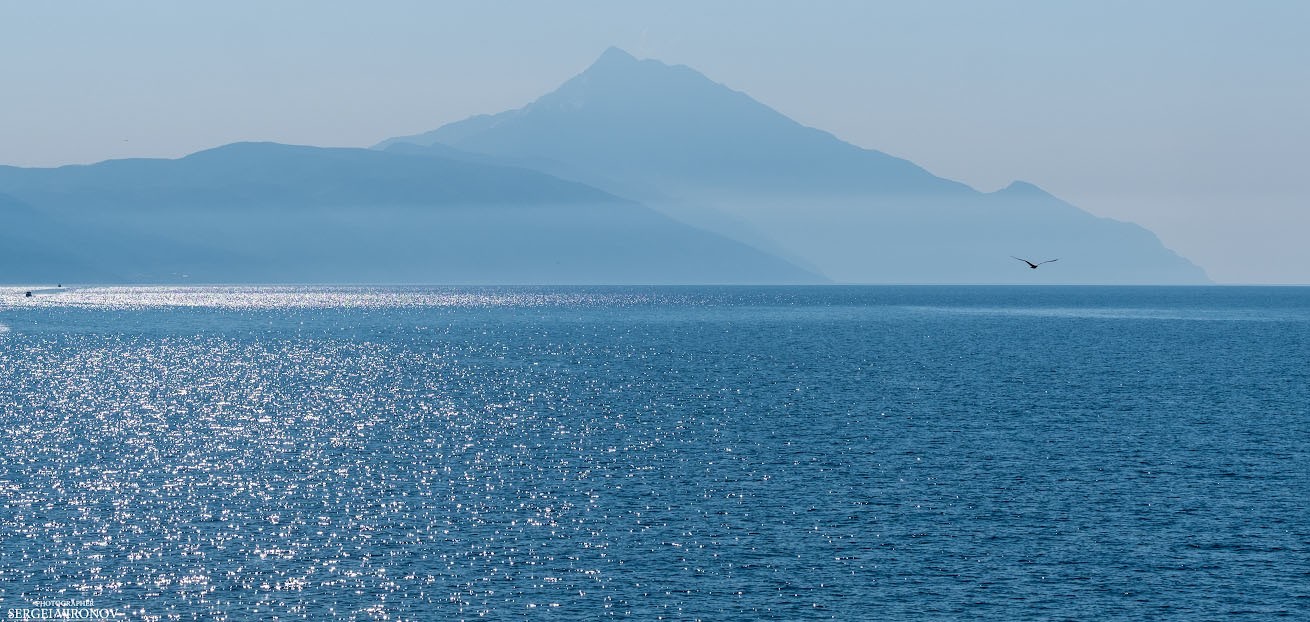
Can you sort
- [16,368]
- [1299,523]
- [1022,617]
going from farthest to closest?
1. [16,368]
2. [1299,523]
3. [1022,617]

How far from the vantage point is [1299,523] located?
71625mm

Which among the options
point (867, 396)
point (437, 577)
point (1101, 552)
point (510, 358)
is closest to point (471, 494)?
point (437, 577)

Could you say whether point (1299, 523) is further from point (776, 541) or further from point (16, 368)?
point (16, 368)

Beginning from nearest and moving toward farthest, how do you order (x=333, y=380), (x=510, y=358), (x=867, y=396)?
(x=867, y=396) → (x=333, y=380) → (x=510, y=358)

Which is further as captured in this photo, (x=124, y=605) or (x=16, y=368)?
(x=16, y=368)

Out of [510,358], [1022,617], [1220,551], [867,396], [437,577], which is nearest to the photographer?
[1022,617]

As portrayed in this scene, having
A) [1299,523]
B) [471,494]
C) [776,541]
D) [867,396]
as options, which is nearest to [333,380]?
[867,396]

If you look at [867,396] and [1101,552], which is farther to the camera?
[867,396]

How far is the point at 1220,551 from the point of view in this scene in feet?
215

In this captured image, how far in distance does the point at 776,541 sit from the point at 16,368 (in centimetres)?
13782

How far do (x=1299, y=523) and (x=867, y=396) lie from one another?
65.0 meters

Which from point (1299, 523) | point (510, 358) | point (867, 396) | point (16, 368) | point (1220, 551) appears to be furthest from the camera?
point (510, 358)

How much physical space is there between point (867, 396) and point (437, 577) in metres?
80.5

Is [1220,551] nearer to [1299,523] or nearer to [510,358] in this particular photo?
[1299,523]
